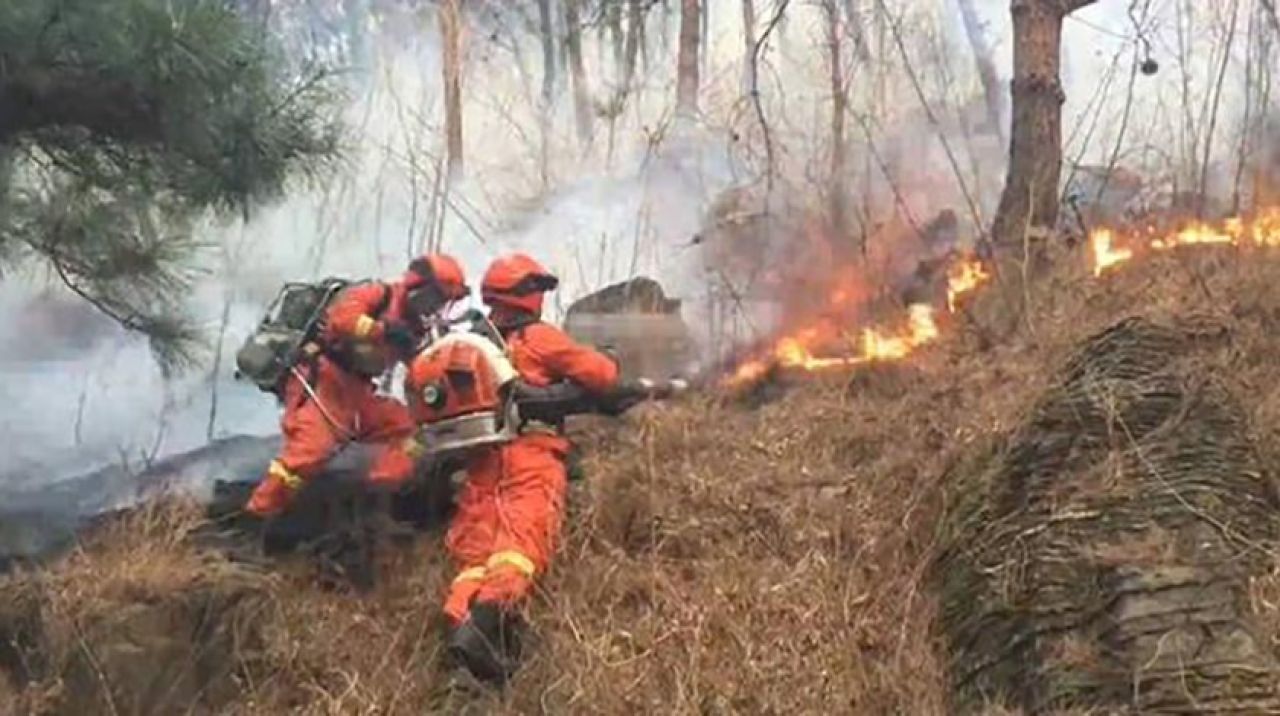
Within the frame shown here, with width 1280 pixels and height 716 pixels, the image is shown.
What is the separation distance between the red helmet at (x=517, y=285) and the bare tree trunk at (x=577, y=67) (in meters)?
Answer: 9.60

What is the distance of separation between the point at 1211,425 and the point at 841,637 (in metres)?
1.36

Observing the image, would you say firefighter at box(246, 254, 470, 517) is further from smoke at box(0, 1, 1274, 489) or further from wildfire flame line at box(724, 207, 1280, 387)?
wildfire flame line at box(724, 207, 1280, 387)

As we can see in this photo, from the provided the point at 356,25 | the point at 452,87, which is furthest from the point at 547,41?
the point at 452,87

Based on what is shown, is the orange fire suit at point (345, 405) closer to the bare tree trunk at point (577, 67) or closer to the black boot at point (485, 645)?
the black boot at point (485, 645)

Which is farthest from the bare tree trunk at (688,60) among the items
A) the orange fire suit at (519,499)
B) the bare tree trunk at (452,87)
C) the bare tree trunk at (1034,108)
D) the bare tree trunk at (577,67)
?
the orange fire suit at (519,499)

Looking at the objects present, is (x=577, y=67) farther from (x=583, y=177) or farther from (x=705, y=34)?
(x=583, y=177)

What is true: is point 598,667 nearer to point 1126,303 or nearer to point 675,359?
point 1126,303

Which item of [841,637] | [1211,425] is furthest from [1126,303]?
[841,637]

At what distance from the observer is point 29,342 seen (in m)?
8.66

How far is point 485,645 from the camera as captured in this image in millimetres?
5406

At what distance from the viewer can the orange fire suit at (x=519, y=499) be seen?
5578 mm

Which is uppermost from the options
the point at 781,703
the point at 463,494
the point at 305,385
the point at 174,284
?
the point at 174,284

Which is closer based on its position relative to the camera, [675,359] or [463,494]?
[463,494]

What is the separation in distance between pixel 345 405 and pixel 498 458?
0.84m
